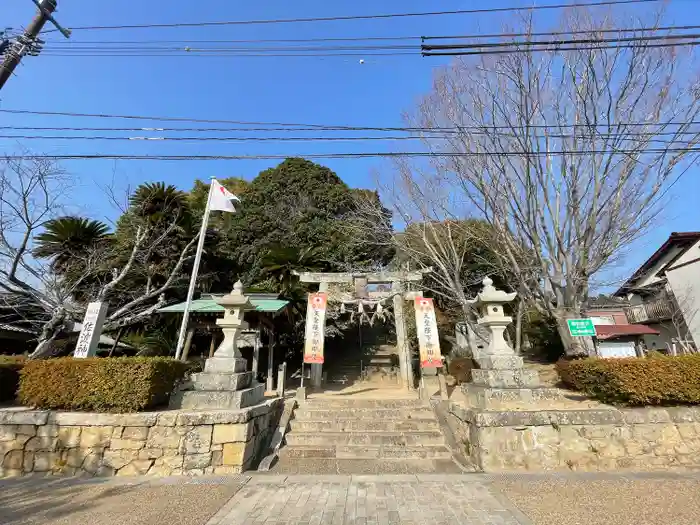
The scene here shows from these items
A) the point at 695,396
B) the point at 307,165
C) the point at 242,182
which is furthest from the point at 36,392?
the point at 242,182

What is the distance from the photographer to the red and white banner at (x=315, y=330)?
32.3ft

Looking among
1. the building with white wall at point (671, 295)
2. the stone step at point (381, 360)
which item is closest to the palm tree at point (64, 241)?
the stone step at point (381, 360)

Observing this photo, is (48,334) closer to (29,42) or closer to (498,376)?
(29,42)

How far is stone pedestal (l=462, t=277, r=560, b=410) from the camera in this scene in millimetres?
5150

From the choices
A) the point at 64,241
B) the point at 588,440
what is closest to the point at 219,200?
the point at 64,241

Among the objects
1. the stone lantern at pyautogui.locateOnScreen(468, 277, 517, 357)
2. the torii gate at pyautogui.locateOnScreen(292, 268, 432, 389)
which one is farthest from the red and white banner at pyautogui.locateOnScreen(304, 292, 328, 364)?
the stone lantern at pyautogui.locateOnScreen(468, 277, 517, 357)

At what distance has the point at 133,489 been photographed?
13.0 feet

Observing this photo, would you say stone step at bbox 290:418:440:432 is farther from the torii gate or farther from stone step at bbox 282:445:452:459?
the torii gate

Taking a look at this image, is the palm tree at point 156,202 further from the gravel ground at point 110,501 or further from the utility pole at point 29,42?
the gravel ground at point 110,501

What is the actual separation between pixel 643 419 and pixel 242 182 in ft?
79.0

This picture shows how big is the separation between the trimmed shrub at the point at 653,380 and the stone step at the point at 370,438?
300 centimetres

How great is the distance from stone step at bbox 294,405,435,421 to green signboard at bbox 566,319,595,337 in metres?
4.37

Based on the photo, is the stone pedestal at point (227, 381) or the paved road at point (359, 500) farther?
the stone pedestal at point (227, 381)

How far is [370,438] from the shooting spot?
Result: 586 cm
